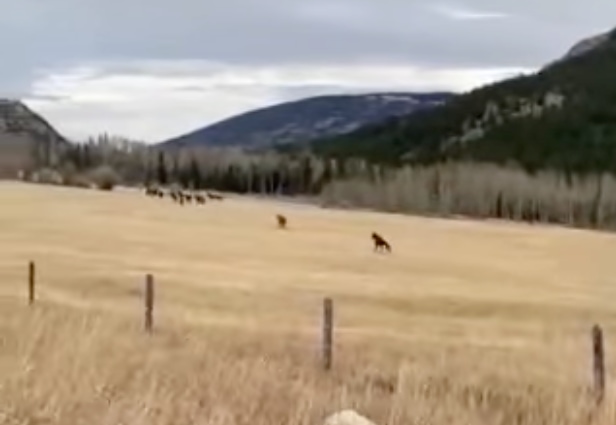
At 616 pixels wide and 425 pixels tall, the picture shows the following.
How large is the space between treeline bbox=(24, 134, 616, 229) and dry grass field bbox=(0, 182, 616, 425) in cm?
4142

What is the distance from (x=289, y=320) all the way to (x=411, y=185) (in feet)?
426

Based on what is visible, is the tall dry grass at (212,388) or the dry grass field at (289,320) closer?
the tall dry grass at (212,388)

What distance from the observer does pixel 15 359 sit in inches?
402

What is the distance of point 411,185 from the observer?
160125 mm

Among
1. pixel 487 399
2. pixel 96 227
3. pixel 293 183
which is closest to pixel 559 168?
pixel 293 183

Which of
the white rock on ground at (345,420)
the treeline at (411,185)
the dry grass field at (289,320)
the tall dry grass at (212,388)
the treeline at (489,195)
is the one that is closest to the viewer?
the tall dry grass at (212,388)

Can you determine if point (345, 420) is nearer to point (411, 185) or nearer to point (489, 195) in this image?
point (489, 195)

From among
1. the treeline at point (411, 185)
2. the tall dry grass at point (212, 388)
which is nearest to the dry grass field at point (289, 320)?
the tall dry grass at point (212, 388)

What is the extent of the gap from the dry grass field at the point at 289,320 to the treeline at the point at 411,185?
41.4 m

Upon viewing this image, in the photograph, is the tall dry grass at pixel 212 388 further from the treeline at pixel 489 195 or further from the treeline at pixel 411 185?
the treeline at pixel 489 195

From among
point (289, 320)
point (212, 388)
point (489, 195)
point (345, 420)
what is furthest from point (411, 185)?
point (345, 420)

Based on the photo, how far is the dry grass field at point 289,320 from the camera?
9.92 m

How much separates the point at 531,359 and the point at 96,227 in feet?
208

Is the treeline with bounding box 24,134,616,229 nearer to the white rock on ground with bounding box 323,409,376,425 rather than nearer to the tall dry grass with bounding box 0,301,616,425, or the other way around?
the tall dry grass with bounding box 0,301,616,425
